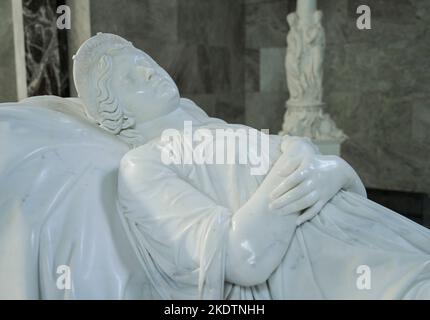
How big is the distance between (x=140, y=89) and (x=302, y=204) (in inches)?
33.9

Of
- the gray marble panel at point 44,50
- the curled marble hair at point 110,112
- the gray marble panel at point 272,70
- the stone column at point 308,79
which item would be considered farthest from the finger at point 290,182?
the gray marble panel at point 272,70

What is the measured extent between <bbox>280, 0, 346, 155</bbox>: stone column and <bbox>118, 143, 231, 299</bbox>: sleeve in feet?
10.5

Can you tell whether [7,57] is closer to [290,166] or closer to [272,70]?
[272,70]

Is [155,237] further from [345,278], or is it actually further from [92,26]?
[92,26]

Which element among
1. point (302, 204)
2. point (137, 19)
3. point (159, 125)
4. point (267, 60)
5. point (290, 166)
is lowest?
point (302, 204)

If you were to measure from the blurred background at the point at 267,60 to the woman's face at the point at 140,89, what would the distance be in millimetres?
2771

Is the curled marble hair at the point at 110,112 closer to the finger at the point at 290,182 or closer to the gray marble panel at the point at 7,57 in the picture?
the finger at the point at 290,182

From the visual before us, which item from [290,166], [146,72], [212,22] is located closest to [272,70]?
[212,22]

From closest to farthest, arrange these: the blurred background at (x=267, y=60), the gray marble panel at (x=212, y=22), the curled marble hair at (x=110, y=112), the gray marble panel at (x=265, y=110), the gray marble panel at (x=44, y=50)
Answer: the curled marble hair at (x=110, y=112) < the gray marble panel at (x=44, y=50) < the blurred background at (x=267, y=60) < the gray marble panel at (x=212, y=22) < the gray marble panel at (x=265, y=110)

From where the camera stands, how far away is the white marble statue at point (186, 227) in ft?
5.38

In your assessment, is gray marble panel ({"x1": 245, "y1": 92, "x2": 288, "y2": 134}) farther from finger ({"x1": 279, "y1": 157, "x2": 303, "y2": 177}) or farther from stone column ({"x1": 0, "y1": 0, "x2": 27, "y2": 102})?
finger ({"x1": 279, "y1": 157, "x2": 303, "y2": 177})

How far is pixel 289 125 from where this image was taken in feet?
16.3

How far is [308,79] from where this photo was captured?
16.0 feet
